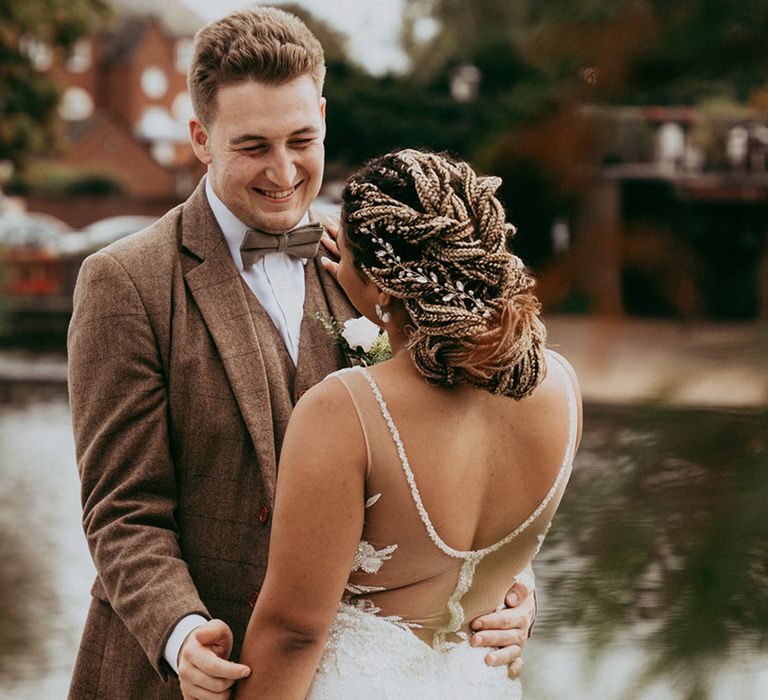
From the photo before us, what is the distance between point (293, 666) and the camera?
5.46 feet

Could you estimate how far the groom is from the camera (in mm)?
1911

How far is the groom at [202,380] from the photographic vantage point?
1.91 m

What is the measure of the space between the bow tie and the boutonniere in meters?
0.16

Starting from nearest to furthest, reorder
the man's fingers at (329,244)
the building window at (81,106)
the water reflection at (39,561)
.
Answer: the man's fingers at (329,244), the water reflection at (39,561), the building window at (81,106)

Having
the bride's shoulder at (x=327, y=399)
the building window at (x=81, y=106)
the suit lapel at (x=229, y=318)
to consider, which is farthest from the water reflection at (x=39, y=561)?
the building window at (x=81, y=106)

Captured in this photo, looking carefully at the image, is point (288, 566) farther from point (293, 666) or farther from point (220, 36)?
point (220, 36)

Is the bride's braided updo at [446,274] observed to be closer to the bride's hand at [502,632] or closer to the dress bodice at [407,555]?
the dress bodice at [407,555]

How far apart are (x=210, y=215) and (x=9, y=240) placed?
3023 cm

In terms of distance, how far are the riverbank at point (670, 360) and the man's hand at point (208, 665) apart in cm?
120

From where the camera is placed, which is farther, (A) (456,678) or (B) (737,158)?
(A) (456,678)

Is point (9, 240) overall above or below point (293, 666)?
below

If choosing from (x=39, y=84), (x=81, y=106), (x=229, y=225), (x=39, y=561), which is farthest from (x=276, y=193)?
(x=81, y=106)

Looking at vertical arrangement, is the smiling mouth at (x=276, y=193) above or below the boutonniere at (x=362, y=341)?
above

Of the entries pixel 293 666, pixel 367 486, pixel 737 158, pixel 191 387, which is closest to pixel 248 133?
pixel 191 387
